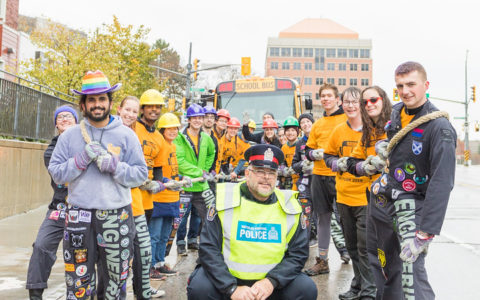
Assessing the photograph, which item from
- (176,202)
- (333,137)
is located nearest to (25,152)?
(176,202)

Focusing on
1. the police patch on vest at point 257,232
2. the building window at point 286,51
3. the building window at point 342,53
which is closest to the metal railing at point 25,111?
the police patch on vest at point 257,232

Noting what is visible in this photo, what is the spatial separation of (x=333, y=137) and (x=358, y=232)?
109cm

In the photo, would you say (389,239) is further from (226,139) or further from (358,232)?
(226,139)

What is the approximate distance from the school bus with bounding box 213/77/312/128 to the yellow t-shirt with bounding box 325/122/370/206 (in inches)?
321

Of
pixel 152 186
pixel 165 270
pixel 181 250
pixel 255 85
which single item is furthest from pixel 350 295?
pixel 255 85

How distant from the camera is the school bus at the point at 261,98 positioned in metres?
13.9

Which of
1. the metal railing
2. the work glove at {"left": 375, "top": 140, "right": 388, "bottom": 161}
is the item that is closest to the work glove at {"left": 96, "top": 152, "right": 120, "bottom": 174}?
the work glove at {"left": 375, "top": 140, "right": 388, "bottom": 161}

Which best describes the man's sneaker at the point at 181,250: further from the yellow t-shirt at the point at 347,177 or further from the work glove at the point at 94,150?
the work glove at the point at 94,150

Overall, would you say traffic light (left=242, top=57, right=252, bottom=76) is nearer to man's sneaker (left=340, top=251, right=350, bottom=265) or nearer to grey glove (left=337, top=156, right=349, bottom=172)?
man's sneaker (left=340, top=251, right=350, bottom=265)

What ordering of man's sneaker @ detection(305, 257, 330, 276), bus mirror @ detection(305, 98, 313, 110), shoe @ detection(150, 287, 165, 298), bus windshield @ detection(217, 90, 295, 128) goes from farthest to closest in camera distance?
bus windshield @ detection(217, 90, 295, 128) → bus mirror @ detection(305, 98, 313, 110) → man's sneaker @ detection(305, 257, 330, 276) → shoe @ detection(150, 287, 165, 298)

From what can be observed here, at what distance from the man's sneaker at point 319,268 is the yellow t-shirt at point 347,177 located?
1338 millimetres

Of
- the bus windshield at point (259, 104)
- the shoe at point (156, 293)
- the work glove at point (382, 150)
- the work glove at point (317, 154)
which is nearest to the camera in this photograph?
the work glove at point (382, 150)

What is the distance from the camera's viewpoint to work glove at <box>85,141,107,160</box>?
11.6 ft

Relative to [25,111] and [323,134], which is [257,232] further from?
[25,111]
